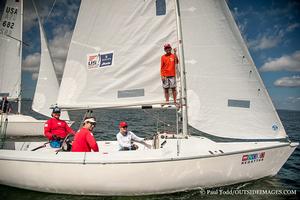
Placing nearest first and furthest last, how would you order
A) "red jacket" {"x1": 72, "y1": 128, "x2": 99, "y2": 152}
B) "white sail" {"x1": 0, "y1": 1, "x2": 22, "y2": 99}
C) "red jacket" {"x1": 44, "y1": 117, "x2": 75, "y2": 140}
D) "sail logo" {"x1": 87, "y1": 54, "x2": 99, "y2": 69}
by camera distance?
"red jacket" {"x1": 72, "y1": 128, "x2": 99, "y2": 152} → "sail logo" {"x1": 87, "y1": 54, "x2": 99, "y2": 69} → "red jacket" {"x1": 44, "y1": 117, "x2": 75, "y2": 140} → "white sail" {"x1": 0, "y1": 1, "x2": 22, "y2": 99}

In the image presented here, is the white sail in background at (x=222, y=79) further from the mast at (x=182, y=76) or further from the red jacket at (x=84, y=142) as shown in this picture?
the red jacket at (x=84, y=142)

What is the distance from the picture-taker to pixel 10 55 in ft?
61.1

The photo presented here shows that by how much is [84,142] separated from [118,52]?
2.74 metres

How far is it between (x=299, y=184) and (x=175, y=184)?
4589mm

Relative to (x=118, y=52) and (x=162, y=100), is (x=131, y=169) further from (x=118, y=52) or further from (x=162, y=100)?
(x=118, y=52)

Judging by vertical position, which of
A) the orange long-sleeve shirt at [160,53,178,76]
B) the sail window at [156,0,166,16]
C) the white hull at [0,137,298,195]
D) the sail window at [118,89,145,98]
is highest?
the sail window at [156,0,166,16]

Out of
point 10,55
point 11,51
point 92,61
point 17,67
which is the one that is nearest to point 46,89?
point 17,67

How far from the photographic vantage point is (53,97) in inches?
699

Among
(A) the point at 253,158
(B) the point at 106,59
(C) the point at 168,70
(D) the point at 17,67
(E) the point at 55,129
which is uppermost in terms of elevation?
(D) the point at 17,67

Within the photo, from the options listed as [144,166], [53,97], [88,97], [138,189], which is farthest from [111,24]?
[53,97]

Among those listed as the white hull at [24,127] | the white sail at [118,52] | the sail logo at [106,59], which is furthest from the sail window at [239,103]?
the white hull at [24,127]

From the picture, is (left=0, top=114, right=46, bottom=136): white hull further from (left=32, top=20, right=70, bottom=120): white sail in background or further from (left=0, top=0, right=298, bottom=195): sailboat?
(left=0, top=0, right=298, bottom=195): sailboat

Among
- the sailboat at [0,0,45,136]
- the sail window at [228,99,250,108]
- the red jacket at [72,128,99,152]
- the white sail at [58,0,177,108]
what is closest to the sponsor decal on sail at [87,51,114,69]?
the white sail at [58,0,177,108]

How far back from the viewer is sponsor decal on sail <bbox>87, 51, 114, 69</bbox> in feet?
25.3
